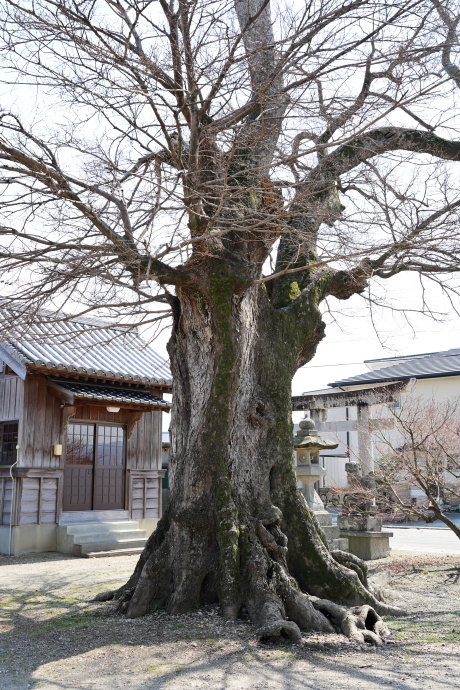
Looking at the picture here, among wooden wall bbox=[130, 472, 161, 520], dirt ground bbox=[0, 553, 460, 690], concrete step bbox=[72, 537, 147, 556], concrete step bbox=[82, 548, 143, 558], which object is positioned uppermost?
wooden wall bbox=[130, 472, 161, 520]

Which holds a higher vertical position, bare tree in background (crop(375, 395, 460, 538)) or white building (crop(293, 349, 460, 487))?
white building (crop(293, 349, 460, 487))

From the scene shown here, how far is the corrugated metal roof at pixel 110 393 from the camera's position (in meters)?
12.4

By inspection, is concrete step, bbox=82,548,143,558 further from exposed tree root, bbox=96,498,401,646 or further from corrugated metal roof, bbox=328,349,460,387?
corrugated metal roof, bbox=328,349,460,387

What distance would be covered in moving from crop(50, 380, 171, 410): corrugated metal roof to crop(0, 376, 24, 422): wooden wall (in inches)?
29.2

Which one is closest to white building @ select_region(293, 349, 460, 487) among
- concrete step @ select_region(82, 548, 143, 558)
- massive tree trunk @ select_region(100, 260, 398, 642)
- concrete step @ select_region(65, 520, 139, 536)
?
concrete step @ select_region(65, 520, 139, 536)

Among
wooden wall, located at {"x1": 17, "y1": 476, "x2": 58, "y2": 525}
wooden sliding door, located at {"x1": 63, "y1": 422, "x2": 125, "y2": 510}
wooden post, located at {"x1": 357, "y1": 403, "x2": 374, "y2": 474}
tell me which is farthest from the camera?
wooden post, located at {"x1": 357, "y1": 403, "x2": 374, "y2": 474}

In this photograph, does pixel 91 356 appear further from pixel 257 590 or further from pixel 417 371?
pixel 417 371

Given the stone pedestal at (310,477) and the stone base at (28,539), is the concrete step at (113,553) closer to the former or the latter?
the stone base at (28,539)

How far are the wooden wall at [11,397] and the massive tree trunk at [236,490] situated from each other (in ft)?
21.3

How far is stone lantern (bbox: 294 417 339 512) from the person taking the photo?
40.6 feet

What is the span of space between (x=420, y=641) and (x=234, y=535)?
2.02 meters

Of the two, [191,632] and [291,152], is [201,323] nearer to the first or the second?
[291,152]

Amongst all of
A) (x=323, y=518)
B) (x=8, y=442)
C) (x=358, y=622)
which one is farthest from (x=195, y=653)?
(x=8, y=442)

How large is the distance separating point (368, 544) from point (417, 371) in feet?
53.3
